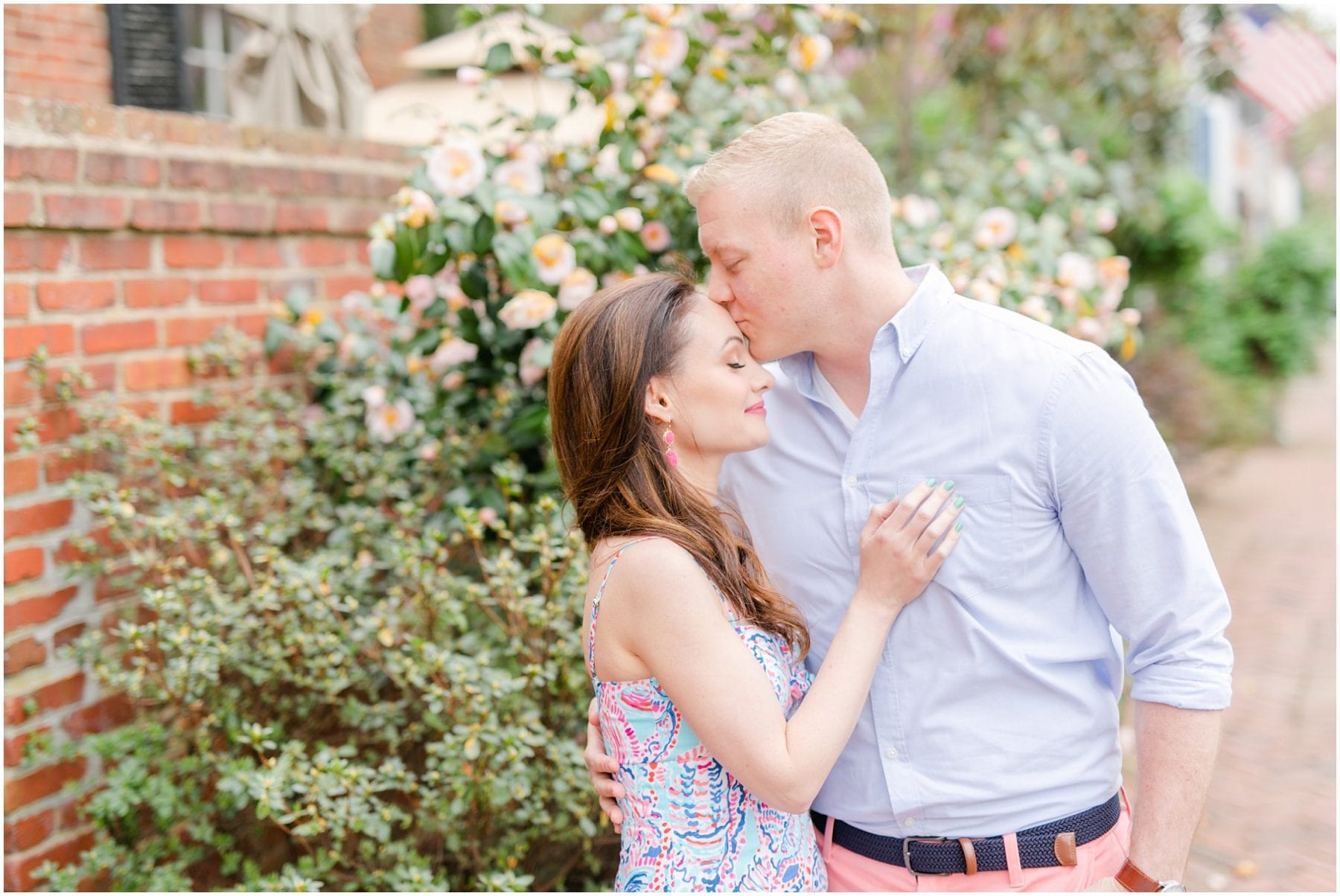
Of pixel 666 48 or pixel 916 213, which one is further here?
pixel 916 213

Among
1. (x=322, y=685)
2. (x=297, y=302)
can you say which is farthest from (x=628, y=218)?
(x=322, y=685)

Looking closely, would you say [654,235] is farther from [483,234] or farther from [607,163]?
[483,234]

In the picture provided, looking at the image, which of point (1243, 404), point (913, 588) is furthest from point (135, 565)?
point (1243, 404)

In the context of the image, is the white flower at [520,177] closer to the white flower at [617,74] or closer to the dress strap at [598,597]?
the white flower at [617,74]

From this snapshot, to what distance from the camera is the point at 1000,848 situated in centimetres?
188

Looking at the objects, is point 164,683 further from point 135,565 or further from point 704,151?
point 704,151

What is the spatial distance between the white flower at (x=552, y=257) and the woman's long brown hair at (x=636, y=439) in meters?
1.30

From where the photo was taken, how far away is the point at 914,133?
26.9ft

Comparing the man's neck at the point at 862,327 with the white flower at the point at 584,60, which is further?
the white flower at the point at 584,60

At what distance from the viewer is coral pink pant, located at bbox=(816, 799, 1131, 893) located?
6.17ft

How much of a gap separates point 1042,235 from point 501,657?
9.10 ft

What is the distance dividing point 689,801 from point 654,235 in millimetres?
2184

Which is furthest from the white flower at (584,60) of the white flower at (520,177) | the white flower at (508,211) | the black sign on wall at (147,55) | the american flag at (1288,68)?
the american flag at (1288,68)

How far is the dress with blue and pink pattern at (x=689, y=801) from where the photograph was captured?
1877 mm
